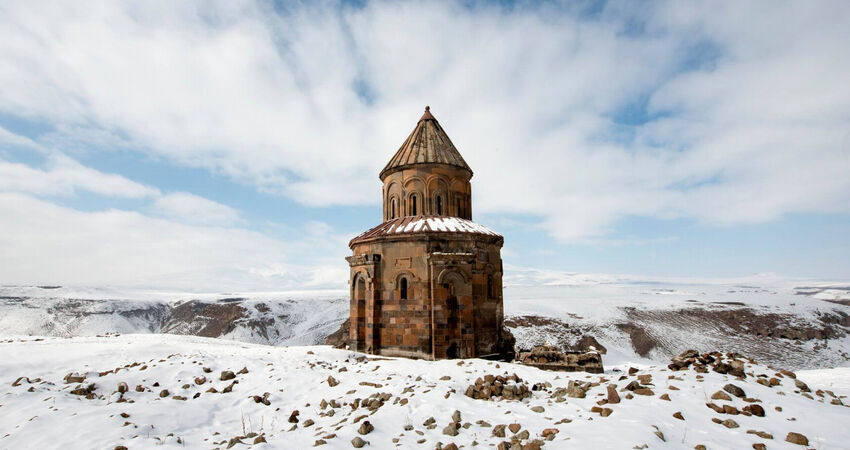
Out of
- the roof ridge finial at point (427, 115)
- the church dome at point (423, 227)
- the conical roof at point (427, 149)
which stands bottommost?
the church dome at point (423, 227)

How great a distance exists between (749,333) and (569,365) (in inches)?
1324

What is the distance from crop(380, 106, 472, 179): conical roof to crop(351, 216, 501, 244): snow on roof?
7.22 ft

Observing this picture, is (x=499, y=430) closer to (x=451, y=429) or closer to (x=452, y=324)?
(x=451, y=429)

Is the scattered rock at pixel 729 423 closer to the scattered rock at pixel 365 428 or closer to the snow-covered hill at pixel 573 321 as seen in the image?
the scattered rock at pixel 365 428

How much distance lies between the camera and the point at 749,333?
35969 mm

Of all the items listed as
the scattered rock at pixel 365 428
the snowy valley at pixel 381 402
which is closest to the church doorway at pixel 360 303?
the snowy valley at pixel 381 402

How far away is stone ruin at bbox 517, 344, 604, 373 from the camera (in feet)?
39.7

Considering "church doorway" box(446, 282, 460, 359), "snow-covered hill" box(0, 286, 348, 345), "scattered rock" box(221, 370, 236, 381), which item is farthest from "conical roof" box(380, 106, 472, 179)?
"snow-covered hill" box(0, 286, 348, 345)

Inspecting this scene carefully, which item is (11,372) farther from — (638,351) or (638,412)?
(638,351)

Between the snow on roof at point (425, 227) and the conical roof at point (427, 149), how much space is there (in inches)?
86.7

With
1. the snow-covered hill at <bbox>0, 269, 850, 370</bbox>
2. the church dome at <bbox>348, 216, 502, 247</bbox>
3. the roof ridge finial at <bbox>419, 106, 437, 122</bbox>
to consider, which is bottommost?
the snow-covered hill at <bbox>0, 269, 850, 370</bbox>

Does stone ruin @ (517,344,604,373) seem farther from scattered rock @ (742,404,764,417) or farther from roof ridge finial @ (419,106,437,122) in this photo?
roof ridge finial @ (419,106,437,122)

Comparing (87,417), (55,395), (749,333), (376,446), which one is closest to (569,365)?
(376,446)

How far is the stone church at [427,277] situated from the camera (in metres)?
14.0
